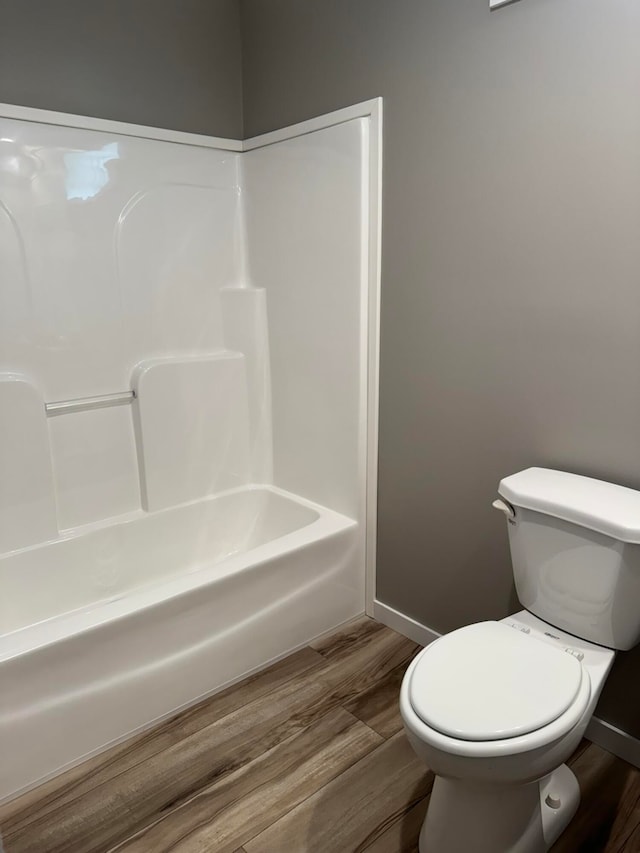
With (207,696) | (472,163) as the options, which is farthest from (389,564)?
(472,163)

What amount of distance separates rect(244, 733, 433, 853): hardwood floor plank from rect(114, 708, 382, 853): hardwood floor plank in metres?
0.03

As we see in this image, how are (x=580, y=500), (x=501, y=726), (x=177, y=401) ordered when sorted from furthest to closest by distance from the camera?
(x=177, y=401) → (x=580, y=500) → (x=501, y=726)

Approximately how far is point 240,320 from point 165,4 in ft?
3.90

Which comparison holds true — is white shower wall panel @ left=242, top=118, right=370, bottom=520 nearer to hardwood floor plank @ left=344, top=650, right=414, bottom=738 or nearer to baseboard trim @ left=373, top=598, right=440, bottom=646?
baseboard trim @ left=373, top=598, right=440, bottom=646

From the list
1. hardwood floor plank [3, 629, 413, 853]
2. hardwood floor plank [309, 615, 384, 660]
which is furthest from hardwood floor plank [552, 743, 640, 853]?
hardwood floor plank [309, 615, 384, 660]

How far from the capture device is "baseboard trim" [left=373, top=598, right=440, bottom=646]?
7.23 feet

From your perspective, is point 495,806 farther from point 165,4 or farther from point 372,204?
point 165,4

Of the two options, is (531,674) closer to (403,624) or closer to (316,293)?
(403,624)

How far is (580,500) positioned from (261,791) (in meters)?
1.14

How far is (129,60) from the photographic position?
7.25ft

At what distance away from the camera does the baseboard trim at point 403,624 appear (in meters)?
2.20

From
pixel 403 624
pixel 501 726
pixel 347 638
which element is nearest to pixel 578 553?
pixel 501 726

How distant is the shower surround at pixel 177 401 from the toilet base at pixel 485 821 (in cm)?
83

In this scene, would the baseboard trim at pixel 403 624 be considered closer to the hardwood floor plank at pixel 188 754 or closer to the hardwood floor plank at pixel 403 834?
the hardwood floor plank at pixel 188 754
